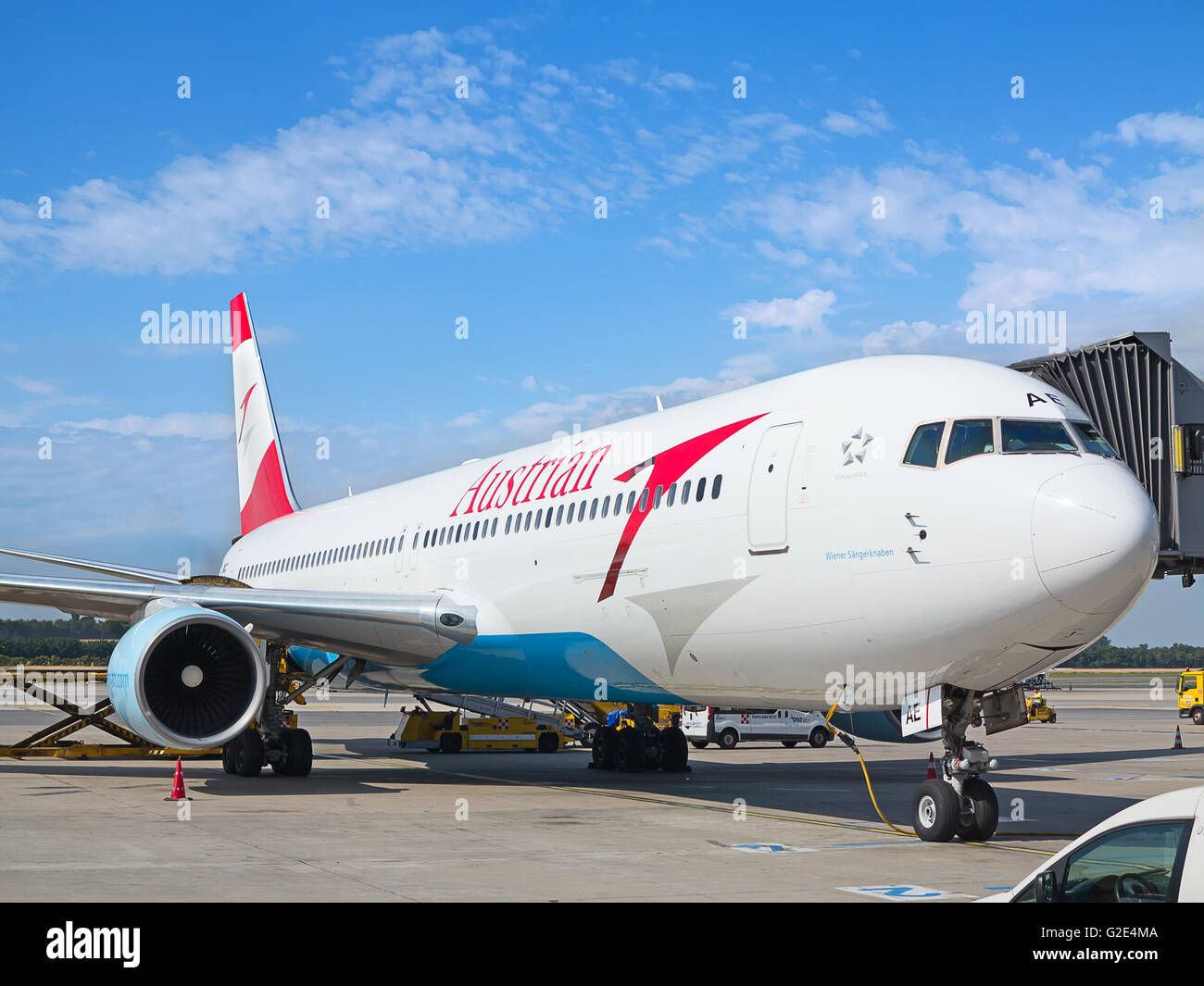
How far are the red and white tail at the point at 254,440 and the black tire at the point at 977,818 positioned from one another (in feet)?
61.2

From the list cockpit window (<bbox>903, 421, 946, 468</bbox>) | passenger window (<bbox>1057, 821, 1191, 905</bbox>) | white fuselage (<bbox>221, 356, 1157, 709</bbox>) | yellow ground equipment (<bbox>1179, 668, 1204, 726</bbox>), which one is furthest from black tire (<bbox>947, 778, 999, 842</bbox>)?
yellow ground equipment (<bbox>1179, 668, 1204, 726</bbox>)

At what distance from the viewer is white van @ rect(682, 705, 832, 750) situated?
91.1 ft

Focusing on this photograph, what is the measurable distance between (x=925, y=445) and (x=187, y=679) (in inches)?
361

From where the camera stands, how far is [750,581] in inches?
455

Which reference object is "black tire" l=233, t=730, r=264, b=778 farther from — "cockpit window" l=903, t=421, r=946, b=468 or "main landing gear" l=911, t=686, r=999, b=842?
"cockpit window" l=903, t=421, r=946, b=468

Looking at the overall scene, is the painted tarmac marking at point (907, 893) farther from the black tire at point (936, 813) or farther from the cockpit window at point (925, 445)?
the cockpit window at point (925, 445)

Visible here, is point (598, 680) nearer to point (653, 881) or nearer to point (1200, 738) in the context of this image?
point (653, 881)

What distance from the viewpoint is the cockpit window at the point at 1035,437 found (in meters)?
10.1

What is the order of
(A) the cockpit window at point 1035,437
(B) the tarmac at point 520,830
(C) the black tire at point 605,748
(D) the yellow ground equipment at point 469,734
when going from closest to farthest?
1. (B) the tarmac at point 520,830
2. (A) the cockpit window at point 1035,437
3. (C) the black tire at point 605,748
4. (D) the yellow ground equipment at point 469,734

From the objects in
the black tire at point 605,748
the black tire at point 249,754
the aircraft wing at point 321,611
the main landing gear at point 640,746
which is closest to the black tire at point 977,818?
the aircraft wing at point 321,611

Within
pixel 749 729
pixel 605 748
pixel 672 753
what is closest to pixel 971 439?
pixel 672 753

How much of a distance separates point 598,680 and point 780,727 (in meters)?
14.5
